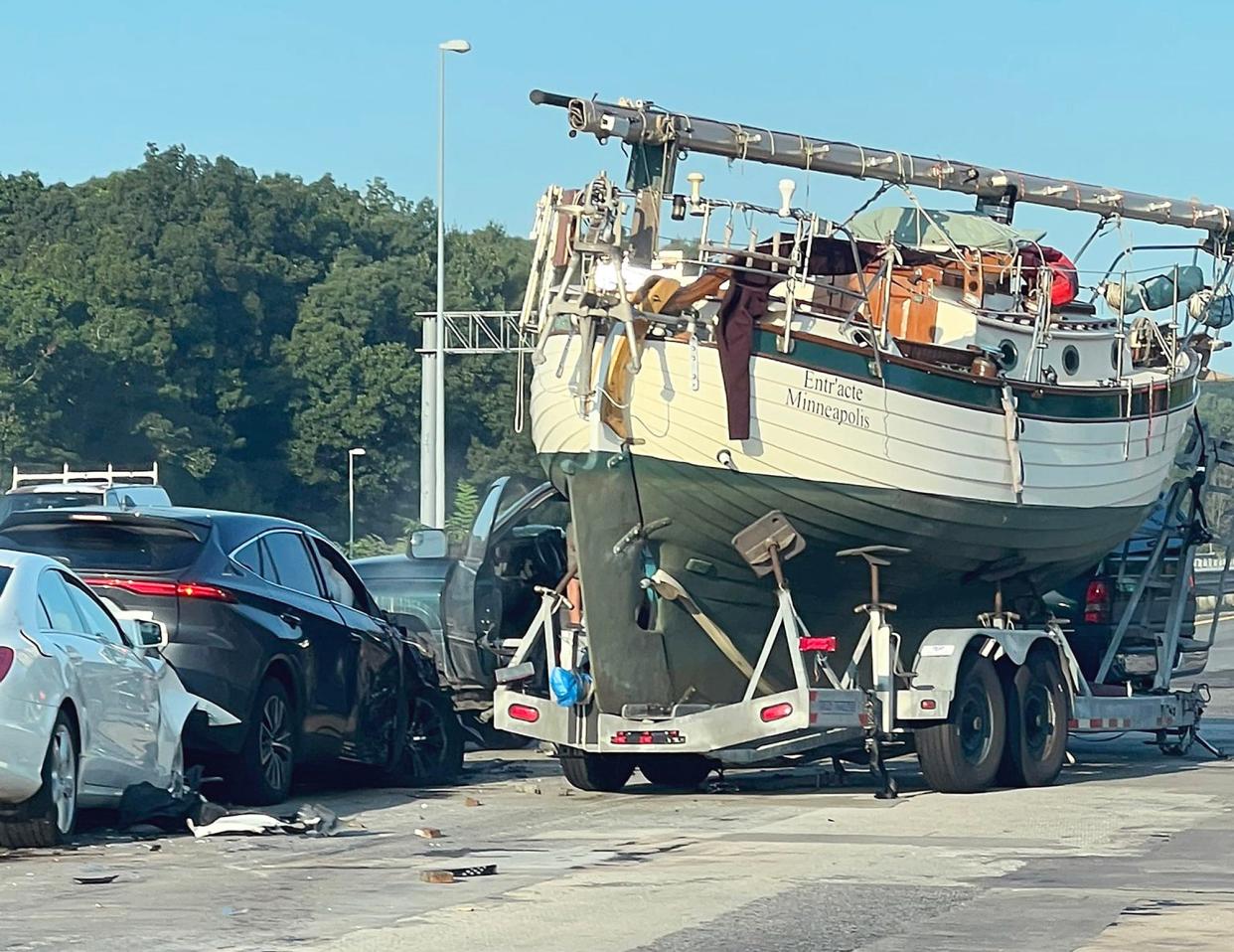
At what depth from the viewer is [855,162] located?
17.6m

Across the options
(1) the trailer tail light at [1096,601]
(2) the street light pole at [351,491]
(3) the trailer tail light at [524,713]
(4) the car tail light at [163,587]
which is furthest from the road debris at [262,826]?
(2) the street light pole at [351,491]

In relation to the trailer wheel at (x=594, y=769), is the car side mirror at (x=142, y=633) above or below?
above

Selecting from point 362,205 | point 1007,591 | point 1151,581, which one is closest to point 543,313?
point 1007,591

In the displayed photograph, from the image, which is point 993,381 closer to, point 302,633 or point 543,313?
point 543,313

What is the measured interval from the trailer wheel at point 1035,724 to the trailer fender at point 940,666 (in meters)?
0.45

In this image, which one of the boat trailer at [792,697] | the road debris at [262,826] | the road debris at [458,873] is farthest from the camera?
the boat trailer at [792,697]

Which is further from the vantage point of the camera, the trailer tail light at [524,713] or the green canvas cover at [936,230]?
the green canvas cover at [936,230]

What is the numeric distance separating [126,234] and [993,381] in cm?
6923

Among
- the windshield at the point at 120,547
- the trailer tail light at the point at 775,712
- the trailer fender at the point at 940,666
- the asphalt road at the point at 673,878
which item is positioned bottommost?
the asphalt road at the point at 673,878

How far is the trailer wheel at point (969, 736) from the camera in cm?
1527

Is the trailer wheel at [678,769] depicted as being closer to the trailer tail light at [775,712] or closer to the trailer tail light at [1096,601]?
the trailer tail light at [775,712]

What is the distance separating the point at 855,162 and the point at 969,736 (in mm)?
4696

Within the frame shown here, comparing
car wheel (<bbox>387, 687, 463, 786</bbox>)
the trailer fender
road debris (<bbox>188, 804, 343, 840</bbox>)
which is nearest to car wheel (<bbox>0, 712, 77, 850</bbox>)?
road debris (<bbox>188, 804, 343, 840</bbox>)

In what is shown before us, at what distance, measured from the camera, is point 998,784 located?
1609 centimetres
